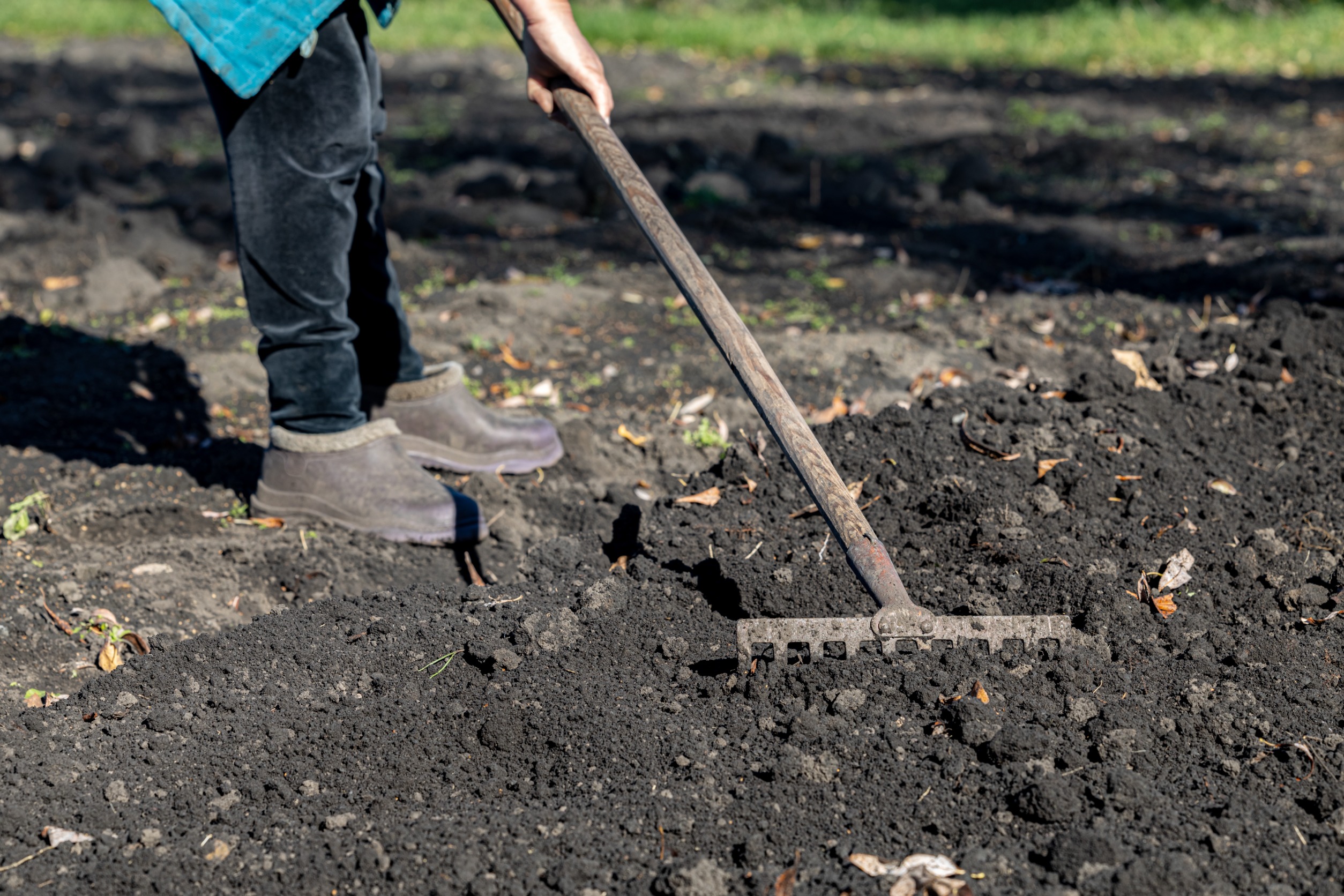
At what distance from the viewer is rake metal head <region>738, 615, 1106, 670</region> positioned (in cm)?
216

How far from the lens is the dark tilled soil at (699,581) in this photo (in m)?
1.93

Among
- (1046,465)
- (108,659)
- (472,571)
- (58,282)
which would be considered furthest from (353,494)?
(58,282)

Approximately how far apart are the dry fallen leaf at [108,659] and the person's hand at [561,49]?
1.62 metres

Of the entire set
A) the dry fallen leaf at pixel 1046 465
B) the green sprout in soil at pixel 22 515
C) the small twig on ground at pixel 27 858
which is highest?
the dry fallen leaf at pixel 1046 465

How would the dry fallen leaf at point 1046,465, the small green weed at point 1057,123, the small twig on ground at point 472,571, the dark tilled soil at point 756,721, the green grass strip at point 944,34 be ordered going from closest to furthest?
the dark tilled soil at point 756,721 → the dry fallen leaf at point 1046,465 → the small twig on ground at point 472,571 → the small green weed at point 1057,123 → the green grass strip at point 944,34

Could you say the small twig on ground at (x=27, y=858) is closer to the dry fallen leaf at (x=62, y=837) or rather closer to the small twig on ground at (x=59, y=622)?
the dry fallen leaf at (x=62, y=837)

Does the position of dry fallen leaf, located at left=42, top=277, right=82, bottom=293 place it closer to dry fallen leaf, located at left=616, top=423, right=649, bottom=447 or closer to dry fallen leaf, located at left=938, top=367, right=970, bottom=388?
dry fallen leaf, located at left=616, top=423, right=649, bottom=447

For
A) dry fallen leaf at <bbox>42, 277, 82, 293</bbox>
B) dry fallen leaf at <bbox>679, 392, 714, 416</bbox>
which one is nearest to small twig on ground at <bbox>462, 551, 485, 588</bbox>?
dry fallen leaf at <bbox>679, 392, 714, 416</bbox>

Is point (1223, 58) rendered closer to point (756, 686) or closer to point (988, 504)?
point (988, 504)

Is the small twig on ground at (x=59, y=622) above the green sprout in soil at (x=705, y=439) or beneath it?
above

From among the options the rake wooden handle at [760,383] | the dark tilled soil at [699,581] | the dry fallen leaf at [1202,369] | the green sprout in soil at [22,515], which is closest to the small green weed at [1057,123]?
the dark tilled soil at [699,581]

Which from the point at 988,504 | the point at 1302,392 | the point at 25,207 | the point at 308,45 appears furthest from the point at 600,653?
the point at 25,207

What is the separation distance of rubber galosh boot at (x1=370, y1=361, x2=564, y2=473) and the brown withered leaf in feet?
4.27

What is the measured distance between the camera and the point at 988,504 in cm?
276
